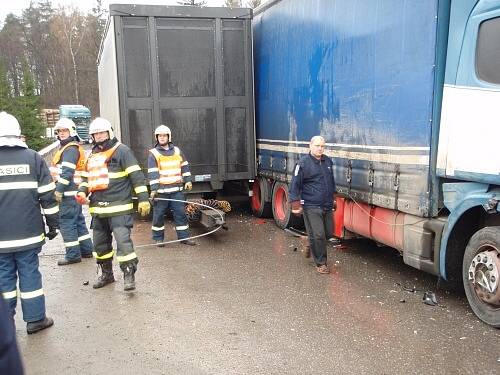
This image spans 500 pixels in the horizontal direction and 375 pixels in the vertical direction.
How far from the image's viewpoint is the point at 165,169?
24.4 feet

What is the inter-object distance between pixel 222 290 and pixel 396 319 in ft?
6.09

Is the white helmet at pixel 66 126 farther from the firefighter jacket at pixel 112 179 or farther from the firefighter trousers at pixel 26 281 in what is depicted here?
the firefighter trousers at pixel 26 281

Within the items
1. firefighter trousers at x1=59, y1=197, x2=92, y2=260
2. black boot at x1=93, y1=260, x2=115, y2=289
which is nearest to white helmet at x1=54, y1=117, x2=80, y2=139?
firefighter trousers at x1=59, y1=197, x2=92, y2=260

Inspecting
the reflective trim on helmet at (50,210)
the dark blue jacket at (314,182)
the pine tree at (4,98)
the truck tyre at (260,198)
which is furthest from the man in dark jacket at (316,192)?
the pine tree at (4,98)

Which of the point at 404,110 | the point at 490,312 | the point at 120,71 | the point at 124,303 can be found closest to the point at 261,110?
the point at 120,71

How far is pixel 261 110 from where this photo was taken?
30.5 ft

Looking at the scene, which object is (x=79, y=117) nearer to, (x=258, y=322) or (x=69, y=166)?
(x=69, y=166)

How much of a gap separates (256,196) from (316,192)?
407 cm

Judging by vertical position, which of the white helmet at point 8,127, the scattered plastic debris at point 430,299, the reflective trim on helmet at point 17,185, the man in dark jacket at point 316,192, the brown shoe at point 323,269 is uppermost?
the white helmet at point 8,127

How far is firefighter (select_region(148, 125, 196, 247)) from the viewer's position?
7367mm

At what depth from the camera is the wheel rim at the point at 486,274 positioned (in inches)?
165

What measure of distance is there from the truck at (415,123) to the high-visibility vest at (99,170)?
9.33ft

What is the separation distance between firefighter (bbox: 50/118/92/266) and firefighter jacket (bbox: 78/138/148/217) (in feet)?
3.27

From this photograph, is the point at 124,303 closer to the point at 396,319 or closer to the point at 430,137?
the point at 396,319
